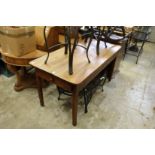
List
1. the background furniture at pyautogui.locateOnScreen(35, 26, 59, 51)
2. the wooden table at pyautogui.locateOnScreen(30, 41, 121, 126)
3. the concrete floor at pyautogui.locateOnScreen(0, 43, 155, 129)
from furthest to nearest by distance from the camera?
the background furniture at pyautogui.locateOnScreen(35, 26, 59, 51)
the concrete floor at pyautogui.locateOnScreen(0, 43, 155, 129)
the wooden table at pyautogui.locateOnScreen(30, 41, 121, 126)

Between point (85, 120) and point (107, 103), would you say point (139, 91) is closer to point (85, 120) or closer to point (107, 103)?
point (107, 103)

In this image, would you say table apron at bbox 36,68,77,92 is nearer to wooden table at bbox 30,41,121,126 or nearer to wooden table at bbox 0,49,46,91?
wooden table at bbox 30,41,121,126

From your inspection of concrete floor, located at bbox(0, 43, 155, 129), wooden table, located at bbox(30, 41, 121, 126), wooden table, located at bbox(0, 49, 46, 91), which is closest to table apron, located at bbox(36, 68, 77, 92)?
wooden table, located at bbox(30, 41, 121, 126)

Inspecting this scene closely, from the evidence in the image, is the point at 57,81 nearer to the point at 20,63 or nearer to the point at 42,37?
the point at 20,63

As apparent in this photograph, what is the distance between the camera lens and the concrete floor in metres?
1.93

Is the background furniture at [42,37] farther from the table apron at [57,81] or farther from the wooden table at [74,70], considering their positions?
the table apron at [57,81]

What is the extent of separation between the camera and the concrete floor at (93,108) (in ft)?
6.34

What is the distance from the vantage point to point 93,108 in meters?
2.15

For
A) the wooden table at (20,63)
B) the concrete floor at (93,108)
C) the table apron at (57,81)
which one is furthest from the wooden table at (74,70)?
the wooden table at (20,63)

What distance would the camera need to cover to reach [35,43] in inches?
86.7

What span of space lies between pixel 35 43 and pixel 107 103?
50.6 inches

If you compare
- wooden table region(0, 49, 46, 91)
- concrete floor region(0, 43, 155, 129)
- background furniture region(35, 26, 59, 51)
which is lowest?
concrete floor region(0, 43, 155, 129)

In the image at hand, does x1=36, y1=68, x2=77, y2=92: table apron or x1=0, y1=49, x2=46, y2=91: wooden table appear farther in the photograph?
x1=0, y1=49, x2=46, y2=91: wooden table
